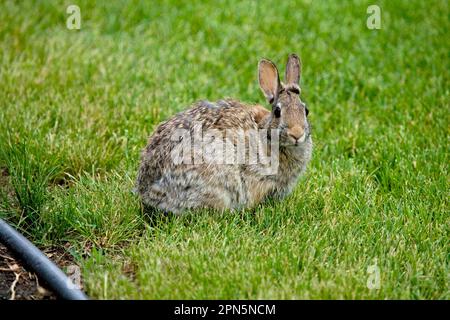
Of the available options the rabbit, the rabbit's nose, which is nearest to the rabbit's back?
the rabbit

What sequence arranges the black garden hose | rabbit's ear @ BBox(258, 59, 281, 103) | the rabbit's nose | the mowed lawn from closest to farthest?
the black garden hose < the mowed lawn < the rabbit's nose < rabbit's ear @ BBox(258, 59, 281, 103)

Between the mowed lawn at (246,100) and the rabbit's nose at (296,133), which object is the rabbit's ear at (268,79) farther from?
the mowed lawn at (246,100)

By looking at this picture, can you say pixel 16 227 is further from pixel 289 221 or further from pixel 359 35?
pixel 359 35

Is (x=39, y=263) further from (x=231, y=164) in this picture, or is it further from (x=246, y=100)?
(x=246, y=100)

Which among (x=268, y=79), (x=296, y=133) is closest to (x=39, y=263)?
(x=296, y=133)

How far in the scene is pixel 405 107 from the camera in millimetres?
7582

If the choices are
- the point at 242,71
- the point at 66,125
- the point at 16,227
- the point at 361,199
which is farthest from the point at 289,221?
the point at 242,71

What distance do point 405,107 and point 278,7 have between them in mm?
2882

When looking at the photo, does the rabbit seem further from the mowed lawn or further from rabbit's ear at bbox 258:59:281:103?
the mowed lawn

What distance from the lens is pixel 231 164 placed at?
5.43 metres

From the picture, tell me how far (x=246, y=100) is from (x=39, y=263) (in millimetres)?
3415

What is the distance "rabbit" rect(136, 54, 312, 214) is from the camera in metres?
5.36

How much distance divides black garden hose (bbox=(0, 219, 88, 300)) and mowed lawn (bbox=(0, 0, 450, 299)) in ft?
0.46

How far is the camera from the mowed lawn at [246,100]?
4.79 m
